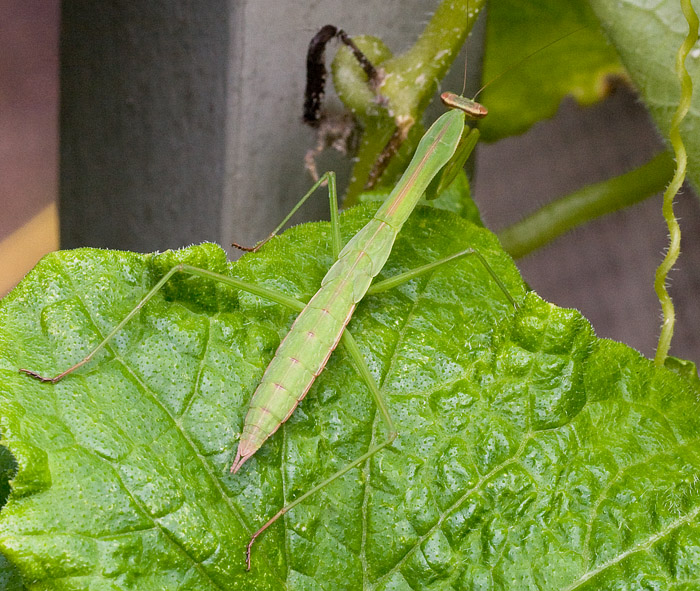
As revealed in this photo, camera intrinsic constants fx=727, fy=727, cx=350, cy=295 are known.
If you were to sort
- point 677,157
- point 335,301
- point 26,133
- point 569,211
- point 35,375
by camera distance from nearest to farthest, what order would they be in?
point 35,375 → point 335,301 → point 677,157 → point 569,211 → point 26,133

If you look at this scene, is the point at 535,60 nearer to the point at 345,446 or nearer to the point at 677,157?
the point at 677,157

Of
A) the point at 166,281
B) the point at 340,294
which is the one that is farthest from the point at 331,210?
the point at 166,281

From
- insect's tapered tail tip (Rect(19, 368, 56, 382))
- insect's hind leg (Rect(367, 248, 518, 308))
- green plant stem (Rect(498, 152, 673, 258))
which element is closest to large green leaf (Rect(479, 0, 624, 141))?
green plant stem (Rect(498, 152, 673, 258))

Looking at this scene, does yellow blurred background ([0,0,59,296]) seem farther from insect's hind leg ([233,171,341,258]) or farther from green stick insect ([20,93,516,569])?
green stick insect ([20,93,516,569])

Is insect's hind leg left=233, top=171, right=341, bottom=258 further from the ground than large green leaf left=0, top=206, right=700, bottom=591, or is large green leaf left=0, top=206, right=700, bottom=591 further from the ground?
insect's hind leg left=233, top=171, right=341, bottom=258

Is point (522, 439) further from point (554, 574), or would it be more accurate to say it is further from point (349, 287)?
point (349, 287)

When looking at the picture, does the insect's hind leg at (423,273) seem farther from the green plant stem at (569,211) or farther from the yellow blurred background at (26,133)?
the yellow blurred background at (26,133)
